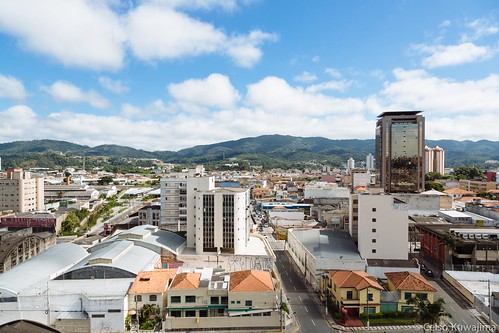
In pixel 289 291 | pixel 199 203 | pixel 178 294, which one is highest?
pixel 199 203

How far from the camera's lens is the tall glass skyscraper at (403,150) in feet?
232

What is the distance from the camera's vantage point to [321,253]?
29453mm

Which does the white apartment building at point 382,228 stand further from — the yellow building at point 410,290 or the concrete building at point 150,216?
the concrete building at point 150,216

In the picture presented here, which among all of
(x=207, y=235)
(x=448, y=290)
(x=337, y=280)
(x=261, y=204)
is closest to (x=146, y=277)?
(x=207, y=235)

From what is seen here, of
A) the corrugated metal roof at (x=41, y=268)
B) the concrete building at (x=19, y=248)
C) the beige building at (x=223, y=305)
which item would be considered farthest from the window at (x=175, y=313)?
the concrete building at (x=19, y=248)

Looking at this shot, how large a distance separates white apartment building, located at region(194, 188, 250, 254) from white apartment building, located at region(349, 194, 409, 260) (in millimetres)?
10842

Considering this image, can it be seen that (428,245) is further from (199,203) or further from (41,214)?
(41,214)

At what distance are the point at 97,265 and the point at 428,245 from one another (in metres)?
31.1

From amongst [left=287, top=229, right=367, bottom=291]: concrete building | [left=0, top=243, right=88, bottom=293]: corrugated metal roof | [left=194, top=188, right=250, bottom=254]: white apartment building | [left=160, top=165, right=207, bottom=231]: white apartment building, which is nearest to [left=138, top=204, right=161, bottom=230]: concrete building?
[left=160, top=165, right=207, bottom=231]: white apartment building

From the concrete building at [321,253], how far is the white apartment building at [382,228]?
1493 mm

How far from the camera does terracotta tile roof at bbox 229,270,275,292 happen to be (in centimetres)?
2250

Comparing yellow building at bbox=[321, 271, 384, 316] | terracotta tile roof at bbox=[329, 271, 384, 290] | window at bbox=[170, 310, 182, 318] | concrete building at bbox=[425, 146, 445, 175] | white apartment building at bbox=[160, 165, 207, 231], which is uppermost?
concrete building at bbox=[425, 146, 445, 175]

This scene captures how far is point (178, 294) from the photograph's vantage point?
22.4 m

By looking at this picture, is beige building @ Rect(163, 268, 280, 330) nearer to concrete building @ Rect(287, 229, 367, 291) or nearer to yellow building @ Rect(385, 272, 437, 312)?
concrete building @ Rect(287, 229, 367, 291)
